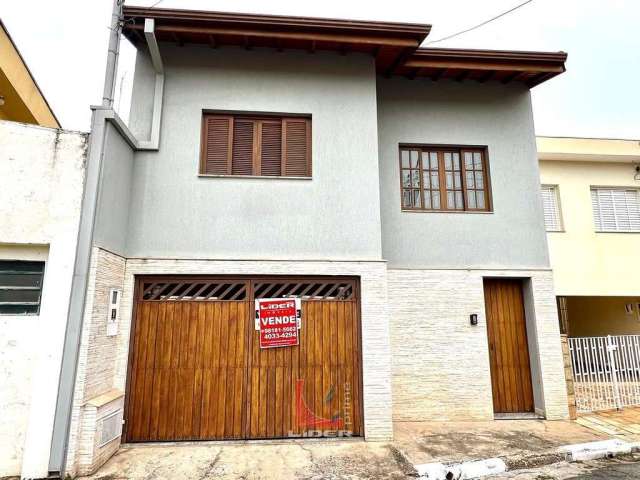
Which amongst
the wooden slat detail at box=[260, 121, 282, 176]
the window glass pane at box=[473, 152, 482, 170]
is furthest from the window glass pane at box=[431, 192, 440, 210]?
the wooden slat detail at box=[260, 121, 282, 176]

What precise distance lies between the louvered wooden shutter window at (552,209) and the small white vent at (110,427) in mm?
10961

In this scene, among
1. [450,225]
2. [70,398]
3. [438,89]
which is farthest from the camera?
[438,89]

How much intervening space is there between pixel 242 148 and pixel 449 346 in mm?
5012

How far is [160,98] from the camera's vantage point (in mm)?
6023

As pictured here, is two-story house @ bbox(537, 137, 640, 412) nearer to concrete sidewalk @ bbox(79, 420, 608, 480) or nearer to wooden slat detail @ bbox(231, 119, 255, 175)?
concrete sidewalk @ bbox(79, 420, 608, 480)

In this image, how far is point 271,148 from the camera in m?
6.22

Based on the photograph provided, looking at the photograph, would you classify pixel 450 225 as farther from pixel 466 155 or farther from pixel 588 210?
pixel 588 210

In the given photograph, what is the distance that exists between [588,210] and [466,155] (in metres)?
5.56

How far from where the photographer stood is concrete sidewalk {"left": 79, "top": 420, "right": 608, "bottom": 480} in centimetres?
441

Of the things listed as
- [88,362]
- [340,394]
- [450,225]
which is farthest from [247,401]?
[450,225]

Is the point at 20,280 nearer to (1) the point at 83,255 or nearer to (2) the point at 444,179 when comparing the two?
(1) the point at 83,255

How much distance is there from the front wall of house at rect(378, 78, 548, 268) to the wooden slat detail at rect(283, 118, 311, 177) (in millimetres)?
1592

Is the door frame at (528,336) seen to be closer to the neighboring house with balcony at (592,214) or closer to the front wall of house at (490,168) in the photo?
the front wall of house at (490,168)

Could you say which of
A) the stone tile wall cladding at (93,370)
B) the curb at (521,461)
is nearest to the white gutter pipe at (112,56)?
the stone tile wall cladding at (93,370)
